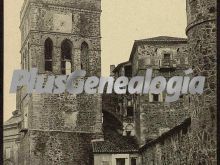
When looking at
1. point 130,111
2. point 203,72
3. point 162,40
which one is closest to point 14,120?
point 130,111

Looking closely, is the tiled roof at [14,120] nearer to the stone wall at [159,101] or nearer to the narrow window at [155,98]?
the stone wall at [159,101]

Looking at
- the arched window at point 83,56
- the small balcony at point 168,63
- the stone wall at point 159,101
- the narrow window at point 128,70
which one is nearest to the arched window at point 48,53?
the arched window at point 83,56

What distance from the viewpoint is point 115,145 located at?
35344 millimetres

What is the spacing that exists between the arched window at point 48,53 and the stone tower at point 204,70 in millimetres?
20455

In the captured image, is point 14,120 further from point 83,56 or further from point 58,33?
point 58,33

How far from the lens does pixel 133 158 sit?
3488cm

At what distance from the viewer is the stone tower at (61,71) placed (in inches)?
1379

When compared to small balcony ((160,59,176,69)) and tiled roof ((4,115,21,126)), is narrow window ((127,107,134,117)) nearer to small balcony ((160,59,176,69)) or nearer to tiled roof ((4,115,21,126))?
small balcony ((160,59,176,69))

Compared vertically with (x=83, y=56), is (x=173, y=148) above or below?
below

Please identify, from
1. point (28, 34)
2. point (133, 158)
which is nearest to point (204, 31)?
point (133, 158)

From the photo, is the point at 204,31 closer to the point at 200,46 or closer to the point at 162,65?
the point at 200,46

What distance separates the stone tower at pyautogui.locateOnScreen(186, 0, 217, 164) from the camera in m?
15.6

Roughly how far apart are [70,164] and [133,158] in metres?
3.71

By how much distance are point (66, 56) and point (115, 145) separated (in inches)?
256
